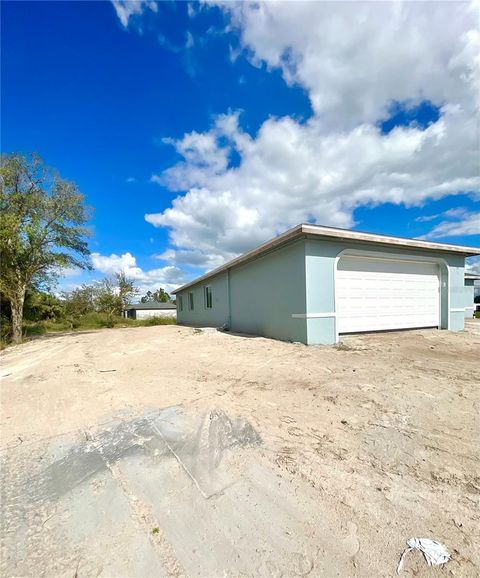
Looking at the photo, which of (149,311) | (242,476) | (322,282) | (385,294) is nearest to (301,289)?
(322,282)

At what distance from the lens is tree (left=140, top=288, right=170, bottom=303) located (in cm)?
7119

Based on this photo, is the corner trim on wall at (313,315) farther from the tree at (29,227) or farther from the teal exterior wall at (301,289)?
the tree at (29,227)

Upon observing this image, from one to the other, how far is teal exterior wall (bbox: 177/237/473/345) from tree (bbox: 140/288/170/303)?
60.0 metres

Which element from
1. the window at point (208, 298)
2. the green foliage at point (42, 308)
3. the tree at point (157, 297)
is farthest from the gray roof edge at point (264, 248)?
the tree at point (157, 297)

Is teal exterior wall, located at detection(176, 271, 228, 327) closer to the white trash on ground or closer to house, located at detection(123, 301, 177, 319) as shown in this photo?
the white trash on ground

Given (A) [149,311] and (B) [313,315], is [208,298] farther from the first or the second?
(A) [149,311]

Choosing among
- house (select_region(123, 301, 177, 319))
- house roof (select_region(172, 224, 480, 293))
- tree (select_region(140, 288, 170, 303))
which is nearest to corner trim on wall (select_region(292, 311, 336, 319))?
house roof (select_region(172, 224, 480, 293))

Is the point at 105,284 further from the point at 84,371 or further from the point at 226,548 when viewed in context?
the point at 226,548

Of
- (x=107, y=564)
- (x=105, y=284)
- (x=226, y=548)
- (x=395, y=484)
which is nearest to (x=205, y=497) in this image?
(x=226, y=548)

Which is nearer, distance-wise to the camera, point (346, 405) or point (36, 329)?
point (346, 405)

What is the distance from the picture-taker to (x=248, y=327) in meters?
11.6

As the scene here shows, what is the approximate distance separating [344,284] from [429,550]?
774cm

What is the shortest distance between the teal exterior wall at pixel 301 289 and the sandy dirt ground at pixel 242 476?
336 centimetres

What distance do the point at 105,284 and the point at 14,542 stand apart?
1359 inches
